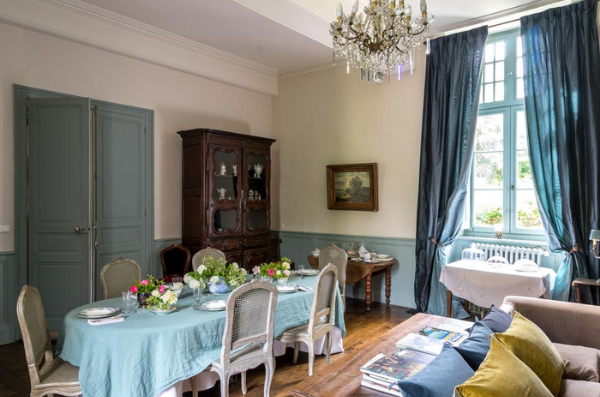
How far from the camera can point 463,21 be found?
495 centimetres

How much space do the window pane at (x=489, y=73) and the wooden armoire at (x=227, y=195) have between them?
3.05 m

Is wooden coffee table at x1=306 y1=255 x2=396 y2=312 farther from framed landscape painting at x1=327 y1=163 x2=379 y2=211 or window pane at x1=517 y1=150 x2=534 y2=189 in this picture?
window pane at x1=517 y1=150 x2=534 y2=189

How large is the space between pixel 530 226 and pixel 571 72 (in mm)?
1732

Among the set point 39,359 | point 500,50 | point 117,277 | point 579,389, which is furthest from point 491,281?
point 39,359

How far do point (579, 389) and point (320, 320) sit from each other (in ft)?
6.23

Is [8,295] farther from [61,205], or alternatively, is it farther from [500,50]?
[500,50]

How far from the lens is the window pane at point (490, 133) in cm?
503

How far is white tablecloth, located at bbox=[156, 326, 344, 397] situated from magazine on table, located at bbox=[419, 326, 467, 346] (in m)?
1.29

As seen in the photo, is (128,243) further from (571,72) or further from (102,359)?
(571,72)

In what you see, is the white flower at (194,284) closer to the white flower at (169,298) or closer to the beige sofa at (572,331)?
the white flower at (169,298)

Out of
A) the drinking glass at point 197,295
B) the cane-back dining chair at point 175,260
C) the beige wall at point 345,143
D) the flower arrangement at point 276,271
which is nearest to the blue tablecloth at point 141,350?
the drinking glass at point 197,295

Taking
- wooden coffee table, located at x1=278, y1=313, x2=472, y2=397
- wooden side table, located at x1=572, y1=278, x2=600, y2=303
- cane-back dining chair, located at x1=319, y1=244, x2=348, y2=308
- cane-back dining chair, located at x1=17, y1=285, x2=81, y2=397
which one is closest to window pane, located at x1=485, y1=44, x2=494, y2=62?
wooden side table, located at x1=572, y1=278, x2=600, y2=303

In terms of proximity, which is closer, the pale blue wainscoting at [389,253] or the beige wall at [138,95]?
the beige wall at [138,95]

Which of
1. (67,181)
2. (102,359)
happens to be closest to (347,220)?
(67,181)
